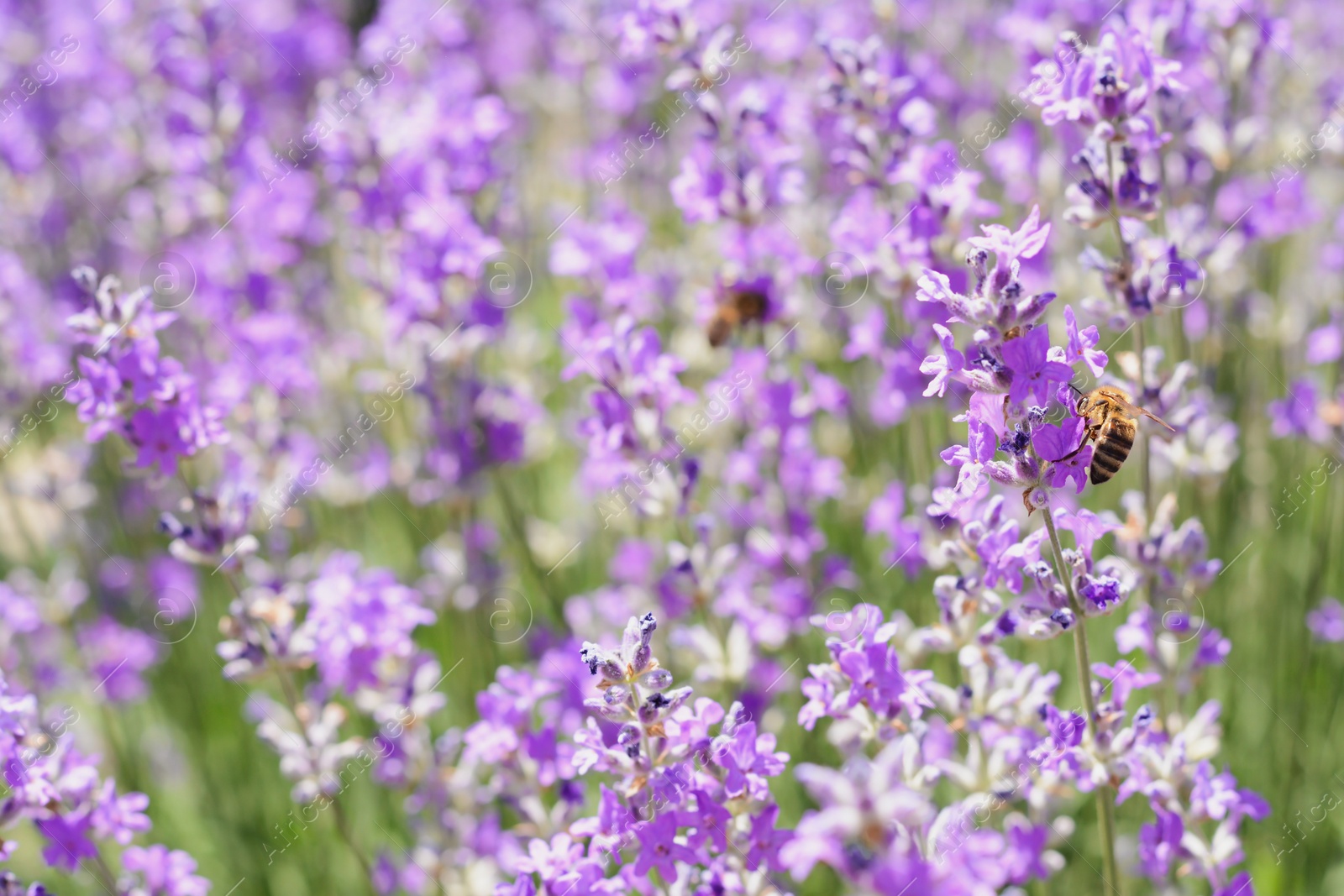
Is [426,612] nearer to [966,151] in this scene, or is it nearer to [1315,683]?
[966,151]

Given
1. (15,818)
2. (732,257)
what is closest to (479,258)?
(732,257)

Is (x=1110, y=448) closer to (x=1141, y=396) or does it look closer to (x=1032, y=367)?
(x=1141, y=396)

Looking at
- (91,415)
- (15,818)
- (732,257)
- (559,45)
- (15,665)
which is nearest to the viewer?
(15,818)

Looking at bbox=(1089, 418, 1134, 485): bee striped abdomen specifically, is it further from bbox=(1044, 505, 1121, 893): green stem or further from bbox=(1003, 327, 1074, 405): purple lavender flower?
bbox=(1003, 327, 1074, 405): purple lavender flower

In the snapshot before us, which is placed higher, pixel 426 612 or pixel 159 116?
pixel 159 116

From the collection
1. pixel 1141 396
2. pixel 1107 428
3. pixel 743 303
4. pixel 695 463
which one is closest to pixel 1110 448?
pixel 1107 428

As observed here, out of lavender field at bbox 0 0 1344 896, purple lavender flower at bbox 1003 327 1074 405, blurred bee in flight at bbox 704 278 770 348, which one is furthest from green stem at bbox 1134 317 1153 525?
blurred bee in flight at bbox 704 278 770 348
